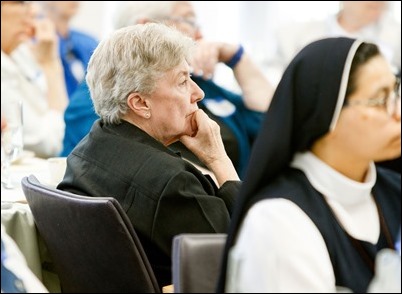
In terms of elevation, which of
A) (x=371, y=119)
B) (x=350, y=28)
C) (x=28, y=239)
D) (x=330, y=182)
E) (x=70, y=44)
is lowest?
(x=70, y=44)

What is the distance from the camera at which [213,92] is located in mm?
4184

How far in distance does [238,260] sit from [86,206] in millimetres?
589

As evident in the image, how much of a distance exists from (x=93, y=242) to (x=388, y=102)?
862mm

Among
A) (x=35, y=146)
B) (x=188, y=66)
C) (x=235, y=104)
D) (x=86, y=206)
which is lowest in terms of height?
(x=35, y=146)

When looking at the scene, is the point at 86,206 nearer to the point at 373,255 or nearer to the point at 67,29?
the point at 373,255

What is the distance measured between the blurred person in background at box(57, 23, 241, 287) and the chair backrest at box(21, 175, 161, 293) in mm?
161

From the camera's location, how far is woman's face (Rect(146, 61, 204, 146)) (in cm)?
283

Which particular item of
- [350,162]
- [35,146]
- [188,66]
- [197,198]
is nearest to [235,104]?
[35,146]

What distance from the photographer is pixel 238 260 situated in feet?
6.21

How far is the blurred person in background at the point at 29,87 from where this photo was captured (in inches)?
188

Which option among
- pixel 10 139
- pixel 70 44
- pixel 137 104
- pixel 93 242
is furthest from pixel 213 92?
pixel 70 44

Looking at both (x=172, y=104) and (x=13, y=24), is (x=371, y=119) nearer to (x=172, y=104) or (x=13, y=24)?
(x=172, y=104)

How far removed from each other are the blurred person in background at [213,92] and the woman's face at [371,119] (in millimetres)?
2005

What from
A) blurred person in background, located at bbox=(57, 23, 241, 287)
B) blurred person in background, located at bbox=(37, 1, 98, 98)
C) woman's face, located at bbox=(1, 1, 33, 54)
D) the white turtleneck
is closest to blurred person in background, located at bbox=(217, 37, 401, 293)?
the white turtleneck
